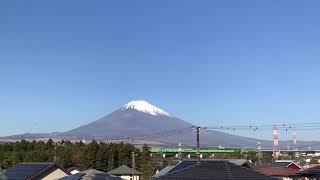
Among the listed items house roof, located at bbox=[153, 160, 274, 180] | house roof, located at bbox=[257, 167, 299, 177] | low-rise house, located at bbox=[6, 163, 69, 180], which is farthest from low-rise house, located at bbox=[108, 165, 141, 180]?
house roof, located at bbox=[153, 160, 274, 180]

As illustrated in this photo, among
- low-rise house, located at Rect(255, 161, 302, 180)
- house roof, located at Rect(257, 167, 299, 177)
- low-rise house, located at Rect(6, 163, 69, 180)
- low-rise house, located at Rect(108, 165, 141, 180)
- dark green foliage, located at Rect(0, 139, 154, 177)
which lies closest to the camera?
low-rise house, located at Rect(6, 163, 69, 180)

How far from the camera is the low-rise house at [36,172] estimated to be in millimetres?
26719

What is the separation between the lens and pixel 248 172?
66.5ft

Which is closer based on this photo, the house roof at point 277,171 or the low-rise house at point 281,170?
the low-rise house at point 281,170

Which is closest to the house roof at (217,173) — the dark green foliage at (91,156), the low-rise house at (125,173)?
the low-rise house at (125,173)

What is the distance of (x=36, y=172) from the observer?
27.3 metres

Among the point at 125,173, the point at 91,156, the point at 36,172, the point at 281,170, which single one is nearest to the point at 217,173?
the point at 36,172

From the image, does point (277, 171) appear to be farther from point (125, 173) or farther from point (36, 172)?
point (36, 172)

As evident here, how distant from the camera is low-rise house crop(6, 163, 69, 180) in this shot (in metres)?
26.7

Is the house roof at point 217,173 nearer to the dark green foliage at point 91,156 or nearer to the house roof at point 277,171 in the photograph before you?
the house roof at point 277,171

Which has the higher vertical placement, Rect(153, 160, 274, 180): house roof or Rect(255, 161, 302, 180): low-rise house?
Rect(153, 160, 274, 180): house roof

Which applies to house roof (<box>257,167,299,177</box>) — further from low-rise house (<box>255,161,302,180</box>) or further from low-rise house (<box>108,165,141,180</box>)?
low-rise house (<box>108,165,141,180</box>)

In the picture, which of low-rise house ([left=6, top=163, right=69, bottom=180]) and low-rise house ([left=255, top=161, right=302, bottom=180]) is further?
low-rise house ([left=255, top=161, right=302, bottom=180])

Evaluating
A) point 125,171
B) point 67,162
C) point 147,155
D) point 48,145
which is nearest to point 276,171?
point 125,171
